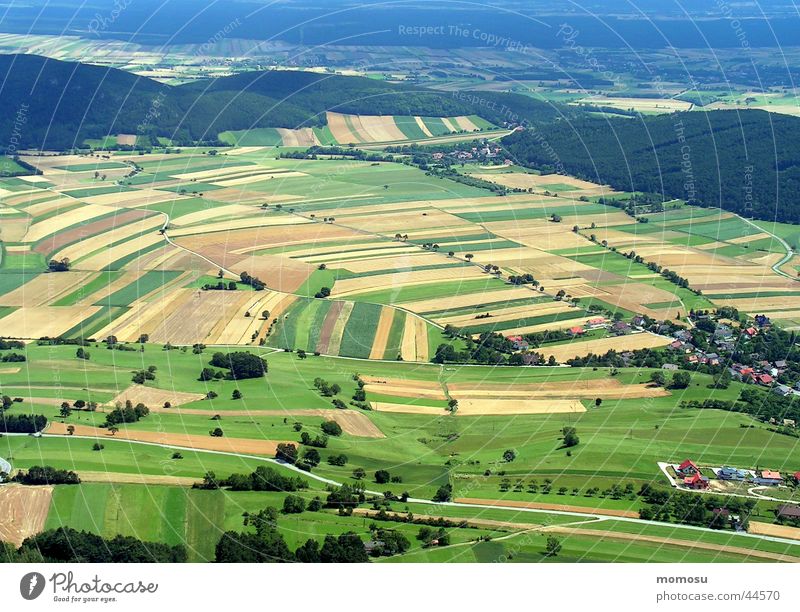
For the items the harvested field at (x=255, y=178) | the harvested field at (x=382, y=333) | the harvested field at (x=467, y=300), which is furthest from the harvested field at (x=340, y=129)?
the harvested field at (x=382, y=333)

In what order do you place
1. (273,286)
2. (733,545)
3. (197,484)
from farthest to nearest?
(273,286), (197,484), (733,545)

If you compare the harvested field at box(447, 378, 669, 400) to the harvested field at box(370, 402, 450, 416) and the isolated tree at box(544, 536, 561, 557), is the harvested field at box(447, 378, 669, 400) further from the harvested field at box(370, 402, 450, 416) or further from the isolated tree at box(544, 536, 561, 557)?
the isolated tree at box(544, 536, 561, 557)

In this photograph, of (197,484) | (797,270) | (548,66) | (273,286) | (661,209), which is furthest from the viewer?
(548,66)

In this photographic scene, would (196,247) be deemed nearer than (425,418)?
No

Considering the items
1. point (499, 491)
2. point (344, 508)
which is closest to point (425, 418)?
point (499, 491)

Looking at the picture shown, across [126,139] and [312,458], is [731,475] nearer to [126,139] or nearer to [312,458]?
[312,458]

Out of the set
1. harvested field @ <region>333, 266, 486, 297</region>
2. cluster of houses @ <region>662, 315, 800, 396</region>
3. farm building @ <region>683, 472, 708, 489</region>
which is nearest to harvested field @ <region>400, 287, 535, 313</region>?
harvested field @ <region>333, 266, 486, 297</region>

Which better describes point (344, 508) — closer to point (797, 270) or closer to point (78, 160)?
point (797, 270)
